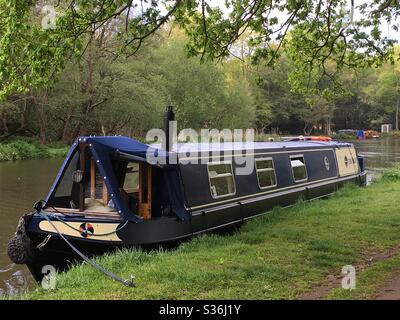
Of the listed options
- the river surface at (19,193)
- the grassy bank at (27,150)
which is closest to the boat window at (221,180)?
the river surface at (19,193)

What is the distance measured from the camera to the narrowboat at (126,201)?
786 cm

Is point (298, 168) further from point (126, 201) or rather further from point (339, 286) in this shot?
point (339, 286)

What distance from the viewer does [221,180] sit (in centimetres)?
966

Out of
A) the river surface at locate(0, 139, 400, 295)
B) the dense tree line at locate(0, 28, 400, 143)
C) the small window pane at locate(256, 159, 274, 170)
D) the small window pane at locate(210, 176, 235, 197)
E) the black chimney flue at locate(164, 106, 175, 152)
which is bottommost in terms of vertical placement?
the river surface at locate(0, 139, 400, 295)

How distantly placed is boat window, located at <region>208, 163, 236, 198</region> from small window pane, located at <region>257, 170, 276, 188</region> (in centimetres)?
105

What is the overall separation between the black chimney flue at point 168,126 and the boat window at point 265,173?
2614 mm

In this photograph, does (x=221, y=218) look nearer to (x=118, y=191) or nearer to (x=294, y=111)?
(x=118, y=191)

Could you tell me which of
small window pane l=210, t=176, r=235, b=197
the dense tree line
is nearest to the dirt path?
small window pane l=210, t=176, r=235, b=197

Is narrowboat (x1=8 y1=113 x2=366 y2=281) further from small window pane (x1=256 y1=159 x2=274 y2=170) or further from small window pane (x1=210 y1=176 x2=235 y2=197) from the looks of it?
small window pane (x1=256 y1=159 x2=274 y2=170)

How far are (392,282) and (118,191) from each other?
171 inches

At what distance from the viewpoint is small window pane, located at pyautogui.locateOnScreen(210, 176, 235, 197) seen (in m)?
9.38

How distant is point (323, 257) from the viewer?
674 cm

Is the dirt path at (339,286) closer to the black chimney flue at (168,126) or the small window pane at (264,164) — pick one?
the black chimney flue at (168,126)
